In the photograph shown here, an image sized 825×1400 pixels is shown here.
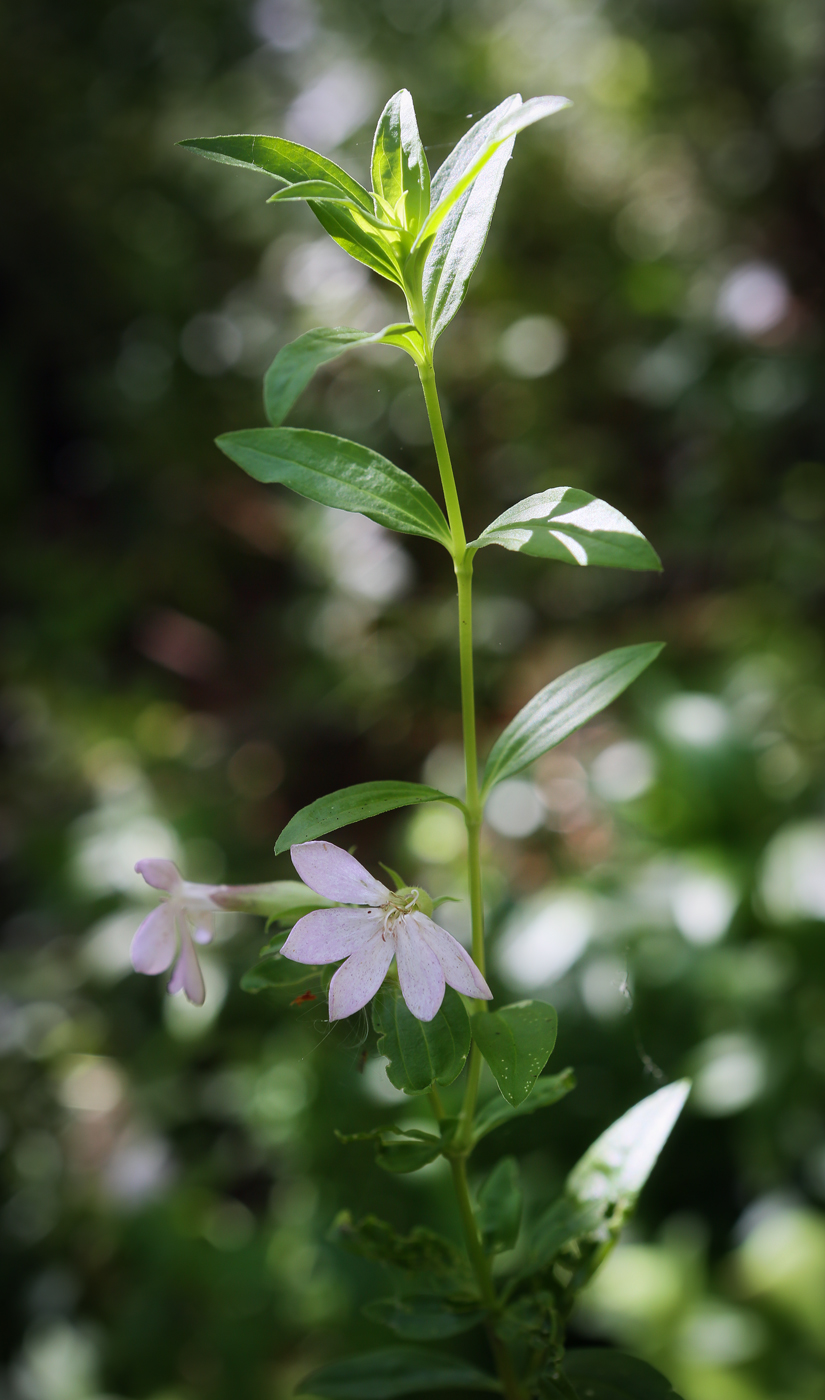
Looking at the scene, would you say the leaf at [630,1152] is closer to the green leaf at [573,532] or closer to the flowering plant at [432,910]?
the flowering plant at [432,910]

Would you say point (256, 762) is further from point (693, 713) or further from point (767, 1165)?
point (767, 1165)

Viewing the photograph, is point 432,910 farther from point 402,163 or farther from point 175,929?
point 402,163

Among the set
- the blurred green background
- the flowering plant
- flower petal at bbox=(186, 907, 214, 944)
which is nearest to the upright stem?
the flowering plant

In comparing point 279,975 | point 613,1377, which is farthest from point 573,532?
point 613,1377

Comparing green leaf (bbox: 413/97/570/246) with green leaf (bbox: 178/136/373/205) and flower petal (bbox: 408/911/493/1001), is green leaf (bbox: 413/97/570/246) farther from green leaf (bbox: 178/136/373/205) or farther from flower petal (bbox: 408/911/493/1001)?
flower petal (bbox: 408/911/493/1001)

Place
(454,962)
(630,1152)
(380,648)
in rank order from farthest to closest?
(380,648) < (630,1152) < (454,962)
